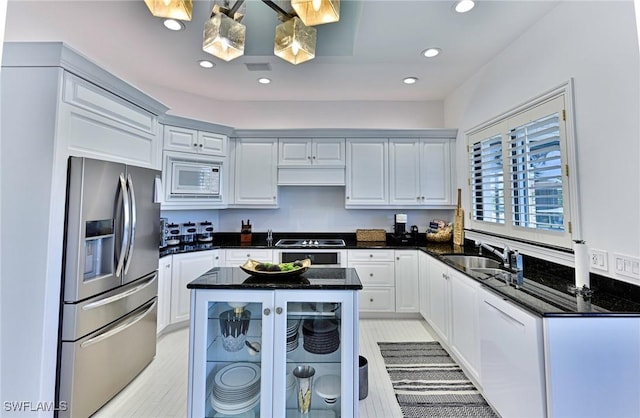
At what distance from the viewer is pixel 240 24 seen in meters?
1.74

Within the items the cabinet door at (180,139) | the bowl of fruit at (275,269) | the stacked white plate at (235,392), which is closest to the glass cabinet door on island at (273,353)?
the stacked white plate at (235,392)

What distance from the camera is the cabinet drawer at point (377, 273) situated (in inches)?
135

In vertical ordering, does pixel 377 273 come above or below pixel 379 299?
above

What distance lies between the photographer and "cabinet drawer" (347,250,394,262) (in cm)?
343

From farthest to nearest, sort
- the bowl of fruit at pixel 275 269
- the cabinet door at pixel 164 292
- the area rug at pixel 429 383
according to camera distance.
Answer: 1. the cabinet door at pixel 164 292
2. the area rug at pixel 429 383
3. the bowl of fruit at pixel 275 269

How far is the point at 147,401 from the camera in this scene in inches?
81.7

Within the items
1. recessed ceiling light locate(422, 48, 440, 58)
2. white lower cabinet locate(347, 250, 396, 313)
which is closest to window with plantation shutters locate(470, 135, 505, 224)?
recessed ceiling light locate(422, 48, 440, 58)

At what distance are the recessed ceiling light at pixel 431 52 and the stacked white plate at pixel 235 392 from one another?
9.65 feet

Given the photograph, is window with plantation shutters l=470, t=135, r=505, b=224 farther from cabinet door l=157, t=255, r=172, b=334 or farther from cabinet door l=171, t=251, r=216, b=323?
cabinet door l=157, t=255, r=172, b=334

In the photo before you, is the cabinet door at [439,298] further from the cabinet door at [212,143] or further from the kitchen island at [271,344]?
the cabinet door at [212,143]

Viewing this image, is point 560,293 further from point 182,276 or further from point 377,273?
point 182,276

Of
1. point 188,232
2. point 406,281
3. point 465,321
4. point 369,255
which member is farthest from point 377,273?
point 188,232

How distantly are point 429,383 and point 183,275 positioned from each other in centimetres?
259

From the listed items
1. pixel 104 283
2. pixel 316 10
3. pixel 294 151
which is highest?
pixel 316 10
